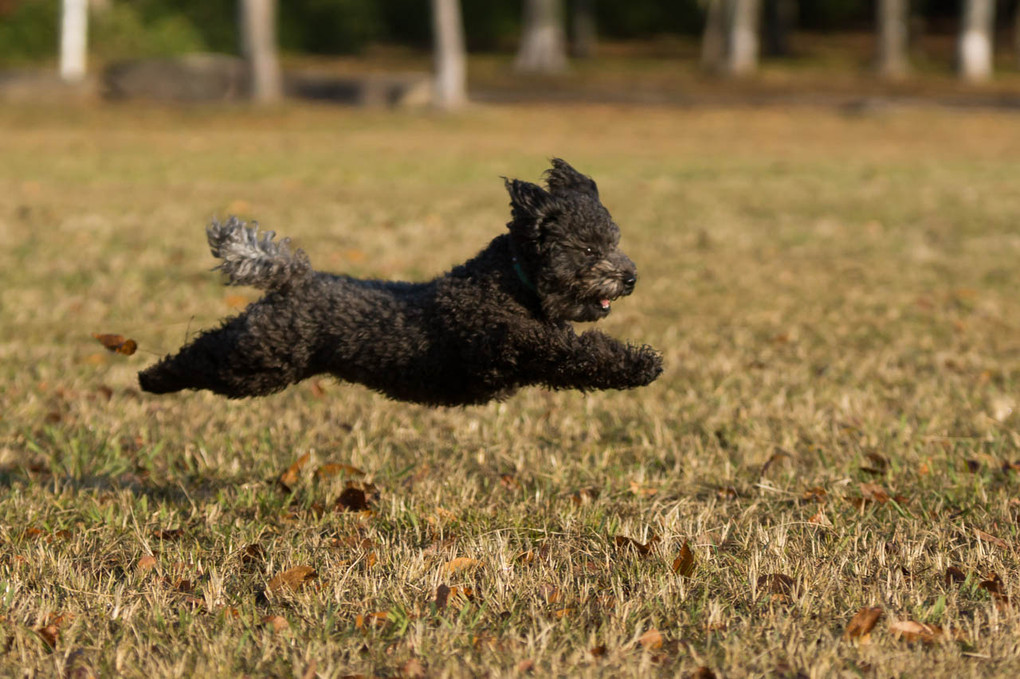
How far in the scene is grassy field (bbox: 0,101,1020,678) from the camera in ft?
12.4

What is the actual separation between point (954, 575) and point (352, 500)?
2.44 meters

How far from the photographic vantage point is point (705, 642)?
3.78 metres

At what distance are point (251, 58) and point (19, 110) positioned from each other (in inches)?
243

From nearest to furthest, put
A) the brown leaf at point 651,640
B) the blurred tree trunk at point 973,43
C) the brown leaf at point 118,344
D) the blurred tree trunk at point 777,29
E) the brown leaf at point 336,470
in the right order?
1. the brown leaf at point 651,640
2. the brown leaf at point 118,344
3. the brown leaf at point 336,470
4. the blurred tree trunk at point 973,43
5. the blurred tree trunk at point 777,29

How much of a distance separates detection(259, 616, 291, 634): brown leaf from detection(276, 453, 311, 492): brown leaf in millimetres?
1484

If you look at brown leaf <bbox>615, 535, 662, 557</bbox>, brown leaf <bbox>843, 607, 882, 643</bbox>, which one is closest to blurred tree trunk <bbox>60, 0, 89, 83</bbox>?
Result: brown leaf <bbox>615, 535, 662, 557</bbox>

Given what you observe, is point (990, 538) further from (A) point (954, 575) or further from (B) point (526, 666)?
(B) point (526, 666)

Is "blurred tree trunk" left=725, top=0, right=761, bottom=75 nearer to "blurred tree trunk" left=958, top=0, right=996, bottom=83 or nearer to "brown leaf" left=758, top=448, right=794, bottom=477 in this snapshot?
"blurred tree trunk" left=958, top=0, right=996, bottom=83

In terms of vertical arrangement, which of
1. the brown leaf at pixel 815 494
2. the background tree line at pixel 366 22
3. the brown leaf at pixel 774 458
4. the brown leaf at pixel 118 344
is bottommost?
the brown leaf at pixel 774 458

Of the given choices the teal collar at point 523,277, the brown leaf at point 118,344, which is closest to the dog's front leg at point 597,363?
the teal collar at point 523,277

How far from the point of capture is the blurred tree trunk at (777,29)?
182ft

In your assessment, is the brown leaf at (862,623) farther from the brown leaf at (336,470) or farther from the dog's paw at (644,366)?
the brown leaf at (336,470)

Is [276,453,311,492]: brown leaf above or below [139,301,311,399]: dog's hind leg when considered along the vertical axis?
below

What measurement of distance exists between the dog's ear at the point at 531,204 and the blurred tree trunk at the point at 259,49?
29.4m
